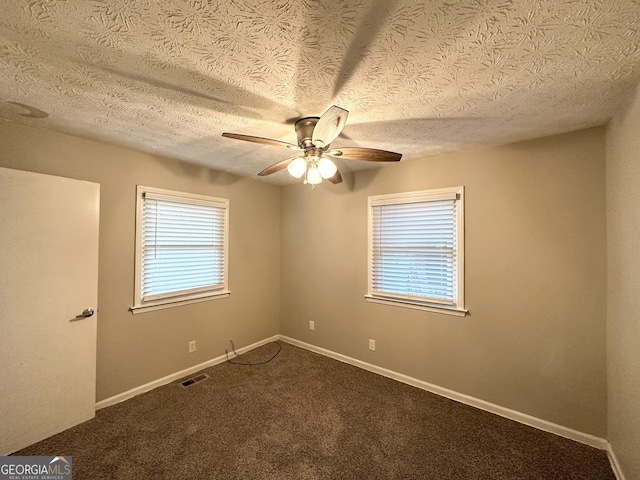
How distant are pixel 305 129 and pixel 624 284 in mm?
2272

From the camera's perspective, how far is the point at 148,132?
218 centimetres

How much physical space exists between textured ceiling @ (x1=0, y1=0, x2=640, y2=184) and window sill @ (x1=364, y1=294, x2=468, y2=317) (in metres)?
1.62

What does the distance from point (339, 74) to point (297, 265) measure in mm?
2828

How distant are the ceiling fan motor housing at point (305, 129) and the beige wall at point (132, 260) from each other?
5.78ft

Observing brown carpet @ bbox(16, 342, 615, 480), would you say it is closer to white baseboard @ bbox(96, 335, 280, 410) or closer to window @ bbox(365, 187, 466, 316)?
white baseboard @ bbox(96, 335, 280, 410)

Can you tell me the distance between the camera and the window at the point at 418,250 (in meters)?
2.61

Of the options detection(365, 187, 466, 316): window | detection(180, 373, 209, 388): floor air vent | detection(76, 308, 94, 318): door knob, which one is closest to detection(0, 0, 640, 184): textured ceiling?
→ detection(365, 187, 466, 316): window

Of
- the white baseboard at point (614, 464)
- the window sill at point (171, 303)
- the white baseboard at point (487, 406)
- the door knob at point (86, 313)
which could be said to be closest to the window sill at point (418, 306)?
the white baseboard at point (487, 406)

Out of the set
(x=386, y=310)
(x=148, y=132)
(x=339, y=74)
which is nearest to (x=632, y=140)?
(x=339, y=74)

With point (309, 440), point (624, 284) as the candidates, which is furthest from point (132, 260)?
point (624, 284)

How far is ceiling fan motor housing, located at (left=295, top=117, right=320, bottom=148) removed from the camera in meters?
1.83

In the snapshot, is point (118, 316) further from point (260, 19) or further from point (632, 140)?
point (632, 140)

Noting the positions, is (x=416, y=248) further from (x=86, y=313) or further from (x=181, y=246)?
(x=86, y=313)

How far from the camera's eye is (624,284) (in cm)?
165
